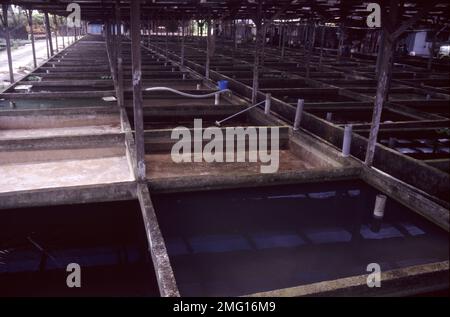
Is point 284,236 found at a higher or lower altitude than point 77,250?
higher

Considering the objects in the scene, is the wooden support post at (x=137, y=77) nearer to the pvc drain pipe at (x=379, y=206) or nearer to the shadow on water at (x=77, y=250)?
the shadow on water at (x=77, y=250)

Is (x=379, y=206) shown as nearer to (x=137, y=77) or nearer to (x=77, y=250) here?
(x=137, y=77)

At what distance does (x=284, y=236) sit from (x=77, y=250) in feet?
11.3

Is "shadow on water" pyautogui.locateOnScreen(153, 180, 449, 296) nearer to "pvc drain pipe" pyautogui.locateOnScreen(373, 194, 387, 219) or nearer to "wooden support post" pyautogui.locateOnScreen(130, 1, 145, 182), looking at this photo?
"pvc drain pipe" pyautogui.locateOnScreen(373, 194, 387, 219)

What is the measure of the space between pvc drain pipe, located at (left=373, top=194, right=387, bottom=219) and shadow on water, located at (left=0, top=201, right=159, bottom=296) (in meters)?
4.26

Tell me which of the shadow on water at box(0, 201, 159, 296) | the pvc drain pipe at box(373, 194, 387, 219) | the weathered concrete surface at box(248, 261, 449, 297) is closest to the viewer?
the weathered concrete surface at box(248, 261, 449, 297)

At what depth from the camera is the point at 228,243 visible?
252 inches

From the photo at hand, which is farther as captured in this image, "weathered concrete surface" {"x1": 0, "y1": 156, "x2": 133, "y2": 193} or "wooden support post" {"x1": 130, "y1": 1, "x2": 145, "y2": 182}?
"weathered concrete surface" {"x1": 0, "y1": 156, "x2": 133, "y2": 193}

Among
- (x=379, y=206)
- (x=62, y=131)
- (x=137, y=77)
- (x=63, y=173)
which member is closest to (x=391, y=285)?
(x=379, y=206)

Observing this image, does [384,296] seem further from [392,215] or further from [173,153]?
[173,153]

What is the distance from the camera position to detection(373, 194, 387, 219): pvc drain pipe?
7102mm

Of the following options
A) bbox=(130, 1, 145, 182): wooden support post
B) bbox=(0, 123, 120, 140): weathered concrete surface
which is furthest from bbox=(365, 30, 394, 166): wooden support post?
bbox=(0, 123, 120, 140): weathered concrete surface

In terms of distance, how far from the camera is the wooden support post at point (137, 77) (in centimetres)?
595

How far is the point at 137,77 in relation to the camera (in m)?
6.31
